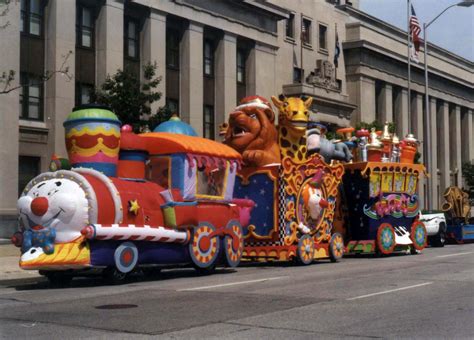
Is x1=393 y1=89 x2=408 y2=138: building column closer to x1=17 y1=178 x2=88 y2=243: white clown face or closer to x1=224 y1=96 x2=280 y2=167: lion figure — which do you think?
x1=224 y1=96 x2=280 y2=167: lion figure

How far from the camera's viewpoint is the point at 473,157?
73500 mm

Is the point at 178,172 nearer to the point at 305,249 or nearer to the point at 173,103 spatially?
the point at 305,249

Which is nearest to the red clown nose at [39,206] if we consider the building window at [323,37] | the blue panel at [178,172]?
the blue panel at [178,172]

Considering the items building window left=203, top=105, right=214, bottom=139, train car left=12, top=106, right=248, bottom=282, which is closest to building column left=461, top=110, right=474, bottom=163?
building window left=203, top=105, right=214, bottom=139

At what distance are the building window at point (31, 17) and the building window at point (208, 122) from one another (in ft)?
38.7

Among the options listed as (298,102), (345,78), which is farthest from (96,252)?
(345,78)

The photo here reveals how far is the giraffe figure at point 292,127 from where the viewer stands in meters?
21.2

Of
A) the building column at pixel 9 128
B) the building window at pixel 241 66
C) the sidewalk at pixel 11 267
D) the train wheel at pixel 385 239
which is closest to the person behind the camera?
the sidewalk at pixel 11 267

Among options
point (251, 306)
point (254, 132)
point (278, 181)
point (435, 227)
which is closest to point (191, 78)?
point (435, 227)

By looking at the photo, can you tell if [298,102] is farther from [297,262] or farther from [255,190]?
[297,262]

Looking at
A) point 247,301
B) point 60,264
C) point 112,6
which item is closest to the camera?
point 247,301

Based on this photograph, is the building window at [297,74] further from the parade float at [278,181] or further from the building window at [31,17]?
the parade float at [278,181]

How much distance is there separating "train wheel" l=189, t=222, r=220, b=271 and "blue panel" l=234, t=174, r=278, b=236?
3233 mm

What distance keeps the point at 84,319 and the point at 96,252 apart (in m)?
4.36
